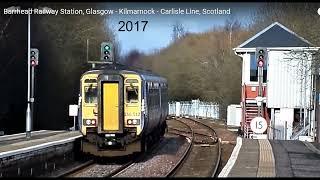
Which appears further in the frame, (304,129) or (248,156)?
(304,129)

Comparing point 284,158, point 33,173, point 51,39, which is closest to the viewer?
point 33,173

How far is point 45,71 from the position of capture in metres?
36.6

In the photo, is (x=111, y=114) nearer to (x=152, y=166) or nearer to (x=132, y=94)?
(x=132, y=94)

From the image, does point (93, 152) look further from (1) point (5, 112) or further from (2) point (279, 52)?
(2) point (279, 52)

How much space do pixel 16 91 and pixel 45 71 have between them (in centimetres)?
400

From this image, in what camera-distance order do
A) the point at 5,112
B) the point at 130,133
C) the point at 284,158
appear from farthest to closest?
the point at 5,112 → the point at 130,133 → the point at 284,158

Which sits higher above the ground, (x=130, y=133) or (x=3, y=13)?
(x=3, y=13)

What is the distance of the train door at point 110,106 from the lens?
18359 millimetres

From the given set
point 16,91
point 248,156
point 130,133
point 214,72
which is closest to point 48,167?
point 130,133

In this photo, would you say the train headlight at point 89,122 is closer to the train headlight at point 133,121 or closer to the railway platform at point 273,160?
the train headlight at point 133,121

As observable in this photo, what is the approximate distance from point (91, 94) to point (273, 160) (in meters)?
6.20

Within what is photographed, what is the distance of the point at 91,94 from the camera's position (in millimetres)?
18656

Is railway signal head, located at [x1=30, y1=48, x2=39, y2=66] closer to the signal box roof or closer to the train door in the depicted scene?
the train door

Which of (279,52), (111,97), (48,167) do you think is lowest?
(48,167)
